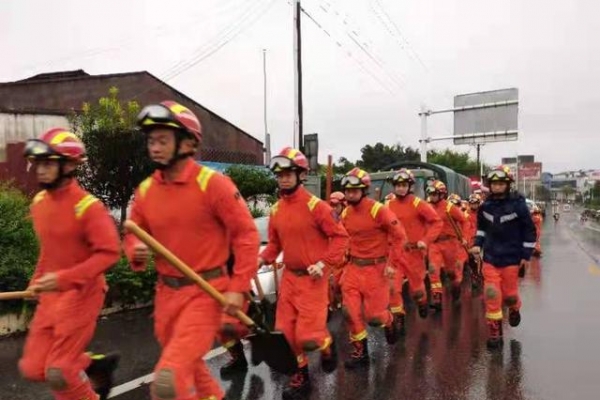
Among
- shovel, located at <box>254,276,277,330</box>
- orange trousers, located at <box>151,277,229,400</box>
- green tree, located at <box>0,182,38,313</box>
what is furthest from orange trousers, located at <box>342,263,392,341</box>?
green tree, located at <box>0,182,38,313</box>

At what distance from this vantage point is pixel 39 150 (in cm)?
422

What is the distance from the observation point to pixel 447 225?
10.8 meters

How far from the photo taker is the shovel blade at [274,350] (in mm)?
4473

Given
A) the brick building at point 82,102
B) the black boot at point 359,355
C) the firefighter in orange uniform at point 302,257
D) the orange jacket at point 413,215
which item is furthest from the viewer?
the brick building at point 82,102

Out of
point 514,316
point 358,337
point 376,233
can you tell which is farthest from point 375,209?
point 514,316

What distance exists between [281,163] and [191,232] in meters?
1.85

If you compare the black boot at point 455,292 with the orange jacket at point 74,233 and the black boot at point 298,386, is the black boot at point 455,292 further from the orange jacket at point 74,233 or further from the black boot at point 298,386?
the orange jacket at point 74,233

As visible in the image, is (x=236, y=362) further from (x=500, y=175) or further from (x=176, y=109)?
(x=500, y=175)

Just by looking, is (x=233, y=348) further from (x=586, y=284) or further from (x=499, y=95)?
(x=499, y=95)

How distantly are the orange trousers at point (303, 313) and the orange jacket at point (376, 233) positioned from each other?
1.35 meters

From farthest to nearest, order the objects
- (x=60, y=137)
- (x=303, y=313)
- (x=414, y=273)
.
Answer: (x=414, y=273) → (x=303, y=313) → (x=60, y=137)

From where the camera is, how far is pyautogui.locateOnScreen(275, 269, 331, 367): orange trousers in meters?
5.45

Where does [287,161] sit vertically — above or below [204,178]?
above

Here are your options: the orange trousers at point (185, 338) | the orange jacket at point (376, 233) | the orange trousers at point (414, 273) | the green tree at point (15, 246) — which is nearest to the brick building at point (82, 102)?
the green tree at point (15, 246)
